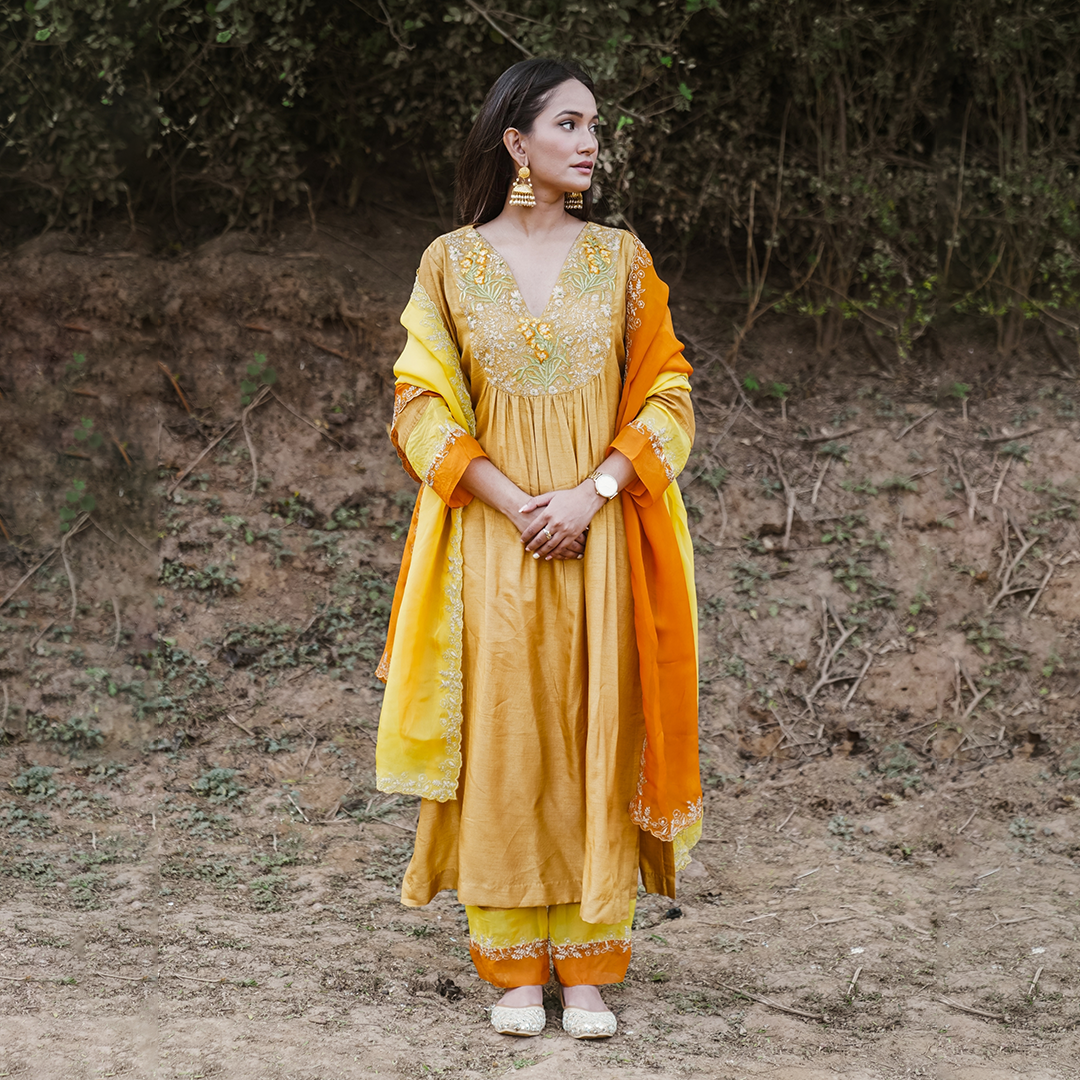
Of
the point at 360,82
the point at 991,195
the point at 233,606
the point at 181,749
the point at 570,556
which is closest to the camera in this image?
the point at 570,556

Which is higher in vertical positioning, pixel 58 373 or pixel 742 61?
pixel 742 61

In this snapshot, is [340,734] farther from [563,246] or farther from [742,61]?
[742,61]

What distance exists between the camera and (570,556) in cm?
250

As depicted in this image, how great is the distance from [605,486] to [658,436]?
6.7 inches

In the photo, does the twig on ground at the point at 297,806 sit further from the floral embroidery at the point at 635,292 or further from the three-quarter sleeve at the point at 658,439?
the floral embroidery at the point at 635,292

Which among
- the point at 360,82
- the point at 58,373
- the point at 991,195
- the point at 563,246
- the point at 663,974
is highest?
the point at 360,82

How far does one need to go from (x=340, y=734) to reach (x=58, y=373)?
212 cm

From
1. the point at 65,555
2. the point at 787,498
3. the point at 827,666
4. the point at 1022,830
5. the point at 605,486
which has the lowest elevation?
the point at 1022,830

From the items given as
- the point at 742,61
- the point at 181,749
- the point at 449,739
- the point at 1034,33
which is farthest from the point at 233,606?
the point at 1034,33

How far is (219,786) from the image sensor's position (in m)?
3.92

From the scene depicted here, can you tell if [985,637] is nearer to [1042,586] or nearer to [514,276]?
[1042,586]

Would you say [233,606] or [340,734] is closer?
[340,734]

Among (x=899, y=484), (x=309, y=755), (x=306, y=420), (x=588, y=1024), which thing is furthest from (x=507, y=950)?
(x=899, y=484)

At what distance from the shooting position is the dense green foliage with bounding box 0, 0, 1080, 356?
4625 millimetres
